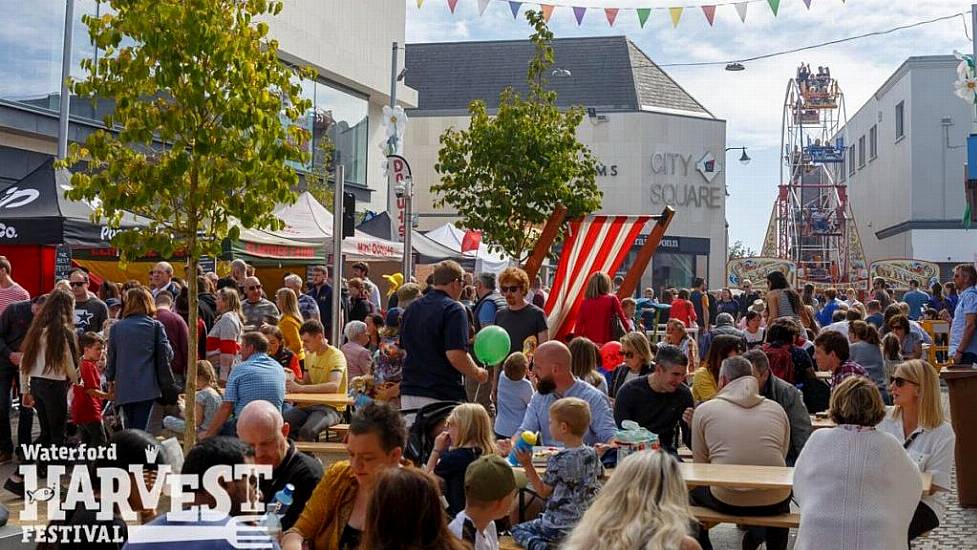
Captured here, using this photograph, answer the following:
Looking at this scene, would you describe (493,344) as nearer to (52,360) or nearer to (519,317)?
(519,317)

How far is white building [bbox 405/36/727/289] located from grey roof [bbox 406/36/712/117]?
0.07 metres

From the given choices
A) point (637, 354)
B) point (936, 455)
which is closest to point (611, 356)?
point (637, 354)

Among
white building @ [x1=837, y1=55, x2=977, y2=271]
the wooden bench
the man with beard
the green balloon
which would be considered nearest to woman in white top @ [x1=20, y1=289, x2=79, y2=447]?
the green balloon

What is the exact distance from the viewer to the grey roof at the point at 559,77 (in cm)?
5850

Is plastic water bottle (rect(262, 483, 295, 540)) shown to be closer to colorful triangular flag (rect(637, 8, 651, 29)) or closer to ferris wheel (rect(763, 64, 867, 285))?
colorful triangular flag (rect(637, 8, 651, 29))

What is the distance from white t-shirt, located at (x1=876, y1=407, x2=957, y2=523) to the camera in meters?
6.34

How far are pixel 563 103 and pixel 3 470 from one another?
169 ft

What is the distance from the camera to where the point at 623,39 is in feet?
202

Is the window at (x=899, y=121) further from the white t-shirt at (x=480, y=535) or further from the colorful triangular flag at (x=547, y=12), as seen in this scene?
the white t-shirt at (x=480, y=535)

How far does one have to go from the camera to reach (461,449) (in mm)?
6047

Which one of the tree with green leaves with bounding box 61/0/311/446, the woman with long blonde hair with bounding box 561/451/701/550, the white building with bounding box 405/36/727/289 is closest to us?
the woman with long blonde hair with bounding box 561/451/701/550

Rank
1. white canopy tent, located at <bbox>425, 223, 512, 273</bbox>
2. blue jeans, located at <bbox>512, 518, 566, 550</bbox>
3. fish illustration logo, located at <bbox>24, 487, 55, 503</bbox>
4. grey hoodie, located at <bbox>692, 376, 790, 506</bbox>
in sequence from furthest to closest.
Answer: white canopy tent, located at <bbox>425, 223, 512, 273</bbox> < grey hoodie, located at <bbox>692, 376, 790, 506</bbox> < blue jeans, located at <bbox>512, 518, 566, 550</bbox> < fish illustration logo, located at <bbox>24, 487, 55, 503</bbox>

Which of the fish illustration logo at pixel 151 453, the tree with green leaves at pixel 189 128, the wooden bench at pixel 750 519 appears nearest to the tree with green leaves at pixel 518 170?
the tree with green leaves at pixel 189 128

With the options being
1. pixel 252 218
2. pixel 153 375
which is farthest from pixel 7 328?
pixel 252 218
